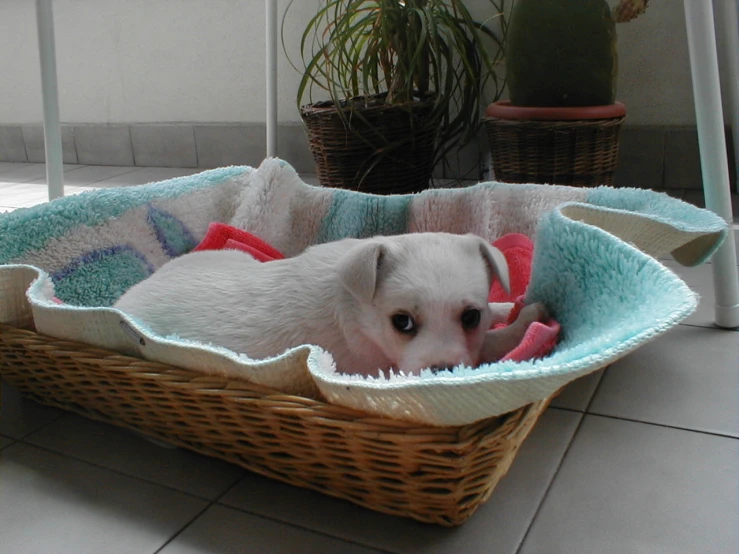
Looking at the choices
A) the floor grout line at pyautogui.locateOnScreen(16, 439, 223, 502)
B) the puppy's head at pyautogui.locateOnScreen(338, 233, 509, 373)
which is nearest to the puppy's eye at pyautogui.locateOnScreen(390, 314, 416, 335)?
the puppy's head at pyautogui.locateOnScreen(338, 233, 509, 373)

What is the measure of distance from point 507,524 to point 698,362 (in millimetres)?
544

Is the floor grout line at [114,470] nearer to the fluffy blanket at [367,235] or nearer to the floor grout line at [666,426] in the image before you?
the fluffy blanket at [367,235]

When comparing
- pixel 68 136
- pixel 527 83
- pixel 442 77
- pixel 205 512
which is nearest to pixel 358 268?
pixel 205 512

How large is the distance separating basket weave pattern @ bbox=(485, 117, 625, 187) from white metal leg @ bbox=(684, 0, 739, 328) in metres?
0.58

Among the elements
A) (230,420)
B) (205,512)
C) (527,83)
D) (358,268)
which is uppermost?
(527,83)

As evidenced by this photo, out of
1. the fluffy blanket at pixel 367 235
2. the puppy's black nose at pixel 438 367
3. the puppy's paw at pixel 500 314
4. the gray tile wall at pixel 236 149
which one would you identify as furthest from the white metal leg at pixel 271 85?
the puppy's black nose at pixel 438 367

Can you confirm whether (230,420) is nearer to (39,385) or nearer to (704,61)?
(39,385)

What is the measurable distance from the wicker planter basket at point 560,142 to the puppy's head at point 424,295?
88cm

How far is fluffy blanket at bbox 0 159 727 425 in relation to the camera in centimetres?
77

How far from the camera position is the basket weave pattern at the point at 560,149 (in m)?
1.83

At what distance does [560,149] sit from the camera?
6.08 ft

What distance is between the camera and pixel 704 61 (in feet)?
3.93

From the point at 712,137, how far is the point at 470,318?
1.88 ft

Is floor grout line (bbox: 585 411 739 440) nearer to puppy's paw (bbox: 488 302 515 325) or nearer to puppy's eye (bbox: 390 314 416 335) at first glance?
puppy's paw (bbox: 488 302 515 325)
